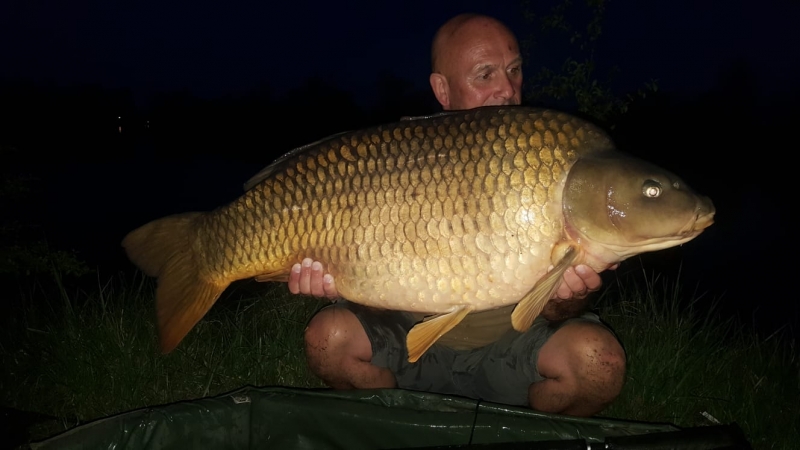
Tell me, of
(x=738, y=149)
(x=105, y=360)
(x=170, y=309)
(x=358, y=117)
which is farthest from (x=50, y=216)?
(x=358, y=117)

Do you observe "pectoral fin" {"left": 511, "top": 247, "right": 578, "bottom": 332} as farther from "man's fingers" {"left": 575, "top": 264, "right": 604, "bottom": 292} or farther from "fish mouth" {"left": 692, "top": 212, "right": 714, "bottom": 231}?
"fish mouth" {"left": 692, "top": 212, "right": 714, "bottom": 231}

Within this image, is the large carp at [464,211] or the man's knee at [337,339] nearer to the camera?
the large carp at [464,211]

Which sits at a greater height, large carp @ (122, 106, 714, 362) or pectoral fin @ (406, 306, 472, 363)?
large carp @ (122, 106, 714, 362)

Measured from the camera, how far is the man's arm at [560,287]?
1711 millimetres

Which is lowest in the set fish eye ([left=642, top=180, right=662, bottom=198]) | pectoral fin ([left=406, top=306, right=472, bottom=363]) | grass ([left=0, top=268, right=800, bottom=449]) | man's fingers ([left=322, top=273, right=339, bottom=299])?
grass ([left=0, top=268, right=800, bottom=449])

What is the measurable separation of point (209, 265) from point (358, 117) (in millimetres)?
29297

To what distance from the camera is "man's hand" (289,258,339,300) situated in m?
1.75

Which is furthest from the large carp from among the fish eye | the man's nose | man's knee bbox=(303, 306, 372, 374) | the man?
the man's nose

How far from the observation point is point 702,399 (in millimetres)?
2264

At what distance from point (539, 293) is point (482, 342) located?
54 cm

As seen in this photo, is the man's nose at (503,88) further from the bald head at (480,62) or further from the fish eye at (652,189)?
the fish eye at (652,189)

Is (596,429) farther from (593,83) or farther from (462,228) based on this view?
(593,83)

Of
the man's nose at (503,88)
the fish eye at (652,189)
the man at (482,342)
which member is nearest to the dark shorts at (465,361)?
the man at (482,342)

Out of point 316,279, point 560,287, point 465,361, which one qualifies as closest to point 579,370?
point 560,287
